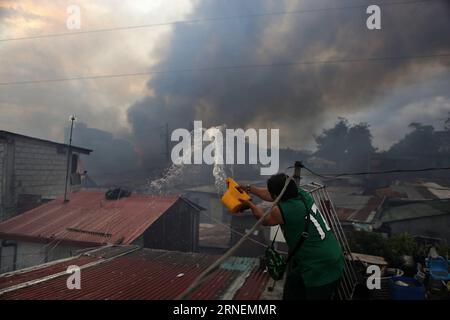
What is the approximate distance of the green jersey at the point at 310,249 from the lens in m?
3.44

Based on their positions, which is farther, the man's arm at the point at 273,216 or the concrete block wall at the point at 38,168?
the concrete block wall at the point at 38,168

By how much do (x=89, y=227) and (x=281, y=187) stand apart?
39.5 ft

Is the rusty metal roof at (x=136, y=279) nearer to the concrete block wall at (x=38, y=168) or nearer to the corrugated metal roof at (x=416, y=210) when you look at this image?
the concrete block wall at (x=38, y=168)

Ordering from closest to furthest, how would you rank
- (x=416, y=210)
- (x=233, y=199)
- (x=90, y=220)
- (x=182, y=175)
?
1. (x=233, y=199)
2. (x=90, y=220)
3. (x=416, y=210)
4. (x=182, y=175)

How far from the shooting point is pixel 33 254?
13.1 metres

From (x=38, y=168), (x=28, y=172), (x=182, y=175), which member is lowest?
(x=28, y=172)

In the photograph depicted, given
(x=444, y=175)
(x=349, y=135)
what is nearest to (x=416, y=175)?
(x=444, y=175)

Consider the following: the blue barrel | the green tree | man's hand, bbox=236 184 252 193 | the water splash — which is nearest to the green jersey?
man's hand, bbox=236 184 252 193

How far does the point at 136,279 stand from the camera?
22.8 feet

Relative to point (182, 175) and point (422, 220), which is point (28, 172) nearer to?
point (182, 175)

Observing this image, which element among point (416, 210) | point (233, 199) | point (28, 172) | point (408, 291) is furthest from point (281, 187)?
point (28, 172)

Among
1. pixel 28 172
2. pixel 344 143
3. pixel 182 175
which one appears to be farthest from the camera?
pixel 344 143

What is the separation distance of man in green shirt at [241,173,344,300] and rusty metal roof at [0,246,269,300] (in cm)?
257

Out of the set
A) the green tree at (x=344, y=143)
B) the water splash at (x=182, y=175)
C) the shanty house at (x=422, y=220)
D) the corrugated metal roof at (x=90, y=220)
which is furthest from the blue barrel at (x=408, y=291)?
the green tree at (x=344, y=143)
